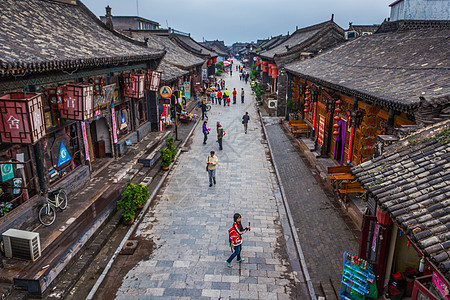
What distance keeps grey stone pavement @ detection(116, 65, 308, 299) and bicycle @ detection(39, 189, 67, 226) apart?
102 inches

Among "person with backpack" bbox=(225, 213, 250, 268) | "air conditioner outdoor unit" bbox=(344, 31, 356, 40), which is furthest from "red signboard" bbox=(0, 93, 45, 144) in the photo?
"air conditioner outdoor unit" bbox=(344, 31, 356, 40)

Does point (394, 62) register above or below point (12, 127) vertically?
above

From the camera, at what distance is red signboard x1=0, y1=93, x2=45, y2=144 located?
8.11 meters

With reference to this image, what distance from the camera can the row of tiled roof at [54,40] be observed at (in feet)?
28.2

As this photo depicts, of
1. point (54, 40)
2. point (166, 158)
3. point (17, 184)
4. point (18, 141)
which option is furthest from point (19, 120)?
point (166, 158)

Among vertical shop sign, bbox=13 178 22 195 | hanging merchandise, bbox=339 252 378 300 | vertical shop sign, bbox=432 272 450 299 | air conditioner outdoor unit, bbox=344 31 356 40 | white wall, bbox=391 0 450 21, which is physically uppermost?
white wall, bbox=391 0 450 21

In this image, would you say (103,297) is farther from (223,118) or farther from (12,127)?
(223,118)

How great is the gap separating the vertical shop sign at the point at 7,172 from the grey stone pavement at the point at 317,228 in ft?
28.8

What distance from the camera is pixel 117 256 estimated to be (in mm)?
9500

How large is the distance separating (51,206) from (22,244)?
2.38m

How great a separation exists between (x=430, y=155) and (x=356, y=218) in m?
4.88

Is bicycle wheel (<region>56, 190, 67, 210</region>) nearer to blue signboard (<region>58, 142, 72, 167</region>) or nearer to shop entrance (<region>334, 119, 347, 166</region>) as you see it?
blue signboard (<region>58, 142, 72, 167</region>)

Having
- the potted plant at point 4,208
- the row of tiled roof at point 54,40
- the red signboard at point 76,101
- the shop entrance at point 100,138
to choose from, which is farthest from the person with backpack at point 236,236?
the shop entrance at point 100,138

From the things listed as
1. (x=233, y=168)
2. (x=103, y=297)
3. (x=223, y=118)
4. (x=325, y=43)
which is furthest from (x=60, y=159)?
(x=325, y=43)
